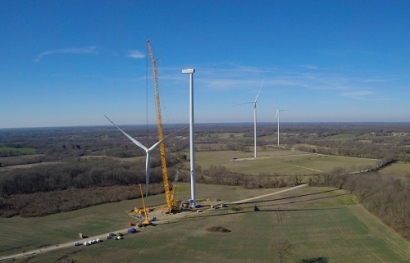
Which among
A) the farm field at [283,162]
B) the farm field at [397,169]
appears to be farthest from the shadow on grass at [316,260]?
the farm field at [397,169]

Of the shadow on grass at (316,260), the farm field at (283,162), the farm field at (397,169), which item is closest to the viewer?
the shadow on grass at (316,260)

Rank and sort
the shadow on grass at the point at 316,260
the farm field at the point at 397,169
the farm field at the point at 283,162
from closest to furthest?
the shadow on grass at the point at 316,260
the farm field at the point at 397,169
the farm field at the point at 283,162

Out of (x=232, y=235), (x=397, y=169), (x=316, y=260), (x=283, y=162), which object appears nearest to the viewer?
(x=316, y=260)

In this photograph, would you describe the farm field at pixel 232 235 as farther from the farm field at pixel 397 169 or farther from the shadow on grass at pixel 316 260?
the farm field at pixel 397 169

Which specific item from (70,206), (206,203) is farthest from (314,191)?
(70,206)

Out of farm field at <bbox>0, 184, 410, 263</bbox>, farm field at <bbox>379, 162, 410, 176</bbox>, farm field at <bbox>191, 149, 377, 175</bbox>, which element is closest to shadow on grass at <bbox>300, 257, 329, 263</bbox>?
farm field at <bbox>0, 184, 410, 263</bbox>

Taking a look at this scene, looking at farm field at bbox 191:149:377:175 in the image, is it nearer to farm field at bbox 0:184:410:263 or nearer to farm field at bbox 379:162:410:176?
farm field at bbox 379:162:410:176

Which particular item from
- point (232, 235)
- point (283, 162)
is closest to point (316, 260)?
point (232, 235)

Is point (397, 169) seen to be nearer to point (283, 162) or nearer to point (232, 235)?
point (283, 162)
